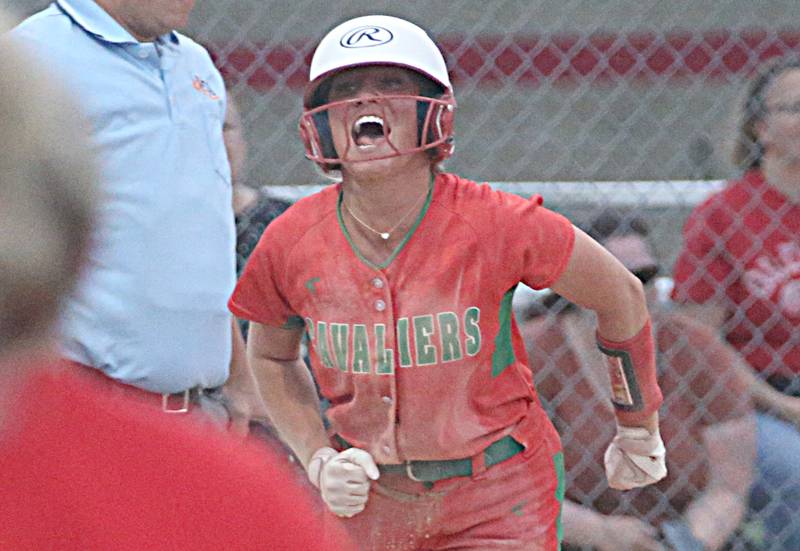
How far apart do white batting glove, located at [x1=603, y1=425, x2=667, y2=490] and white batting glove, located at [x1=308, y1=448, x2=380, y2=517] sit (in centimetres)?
52

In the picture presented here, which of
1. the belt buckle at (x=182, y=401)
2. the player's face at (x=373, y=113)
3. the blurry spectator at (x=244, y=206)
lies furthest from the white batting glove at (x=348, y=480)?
the blurry spectator at (x=244, y=206)

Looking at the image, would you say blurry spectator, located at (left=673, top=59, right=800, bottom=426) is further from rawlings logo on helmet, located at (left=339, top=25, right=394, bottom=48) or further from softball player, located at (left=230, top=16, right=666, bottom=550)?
rawlings logo on helmet, located at (left=339, top=25, right=394, bottom=48)

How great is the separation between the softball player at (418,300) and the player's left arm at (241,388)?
58 centimetres

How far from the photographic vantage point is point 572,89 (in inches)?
203

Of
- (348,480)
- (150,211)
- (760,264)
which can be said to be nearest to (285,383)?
(348,480)

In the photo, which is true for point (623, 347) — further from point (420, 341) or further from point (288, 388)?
point (288, 388)

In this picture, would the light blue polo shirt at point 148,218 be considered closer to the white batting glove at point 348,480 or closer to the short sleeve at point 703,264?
the white batting glove at point 348,480

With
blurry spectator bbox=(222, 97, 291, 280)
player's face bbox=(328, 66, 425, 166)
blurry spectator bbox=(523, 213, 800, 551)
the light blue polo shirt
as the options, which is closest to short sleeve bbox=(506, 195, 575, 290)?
player's face bbox=(328, 66, 425, 166)

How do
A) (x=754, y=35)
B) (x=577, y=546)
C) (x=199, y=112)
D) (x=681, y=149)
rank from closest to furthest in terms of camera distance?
1. (x=199, y=112)
2. (x=577, y=546)
3. (x=754, y=35)
4. (x=681, y=149)

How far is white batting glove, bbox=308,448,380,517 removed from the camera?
2506mm

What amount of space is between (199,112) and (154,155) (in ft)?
0.61

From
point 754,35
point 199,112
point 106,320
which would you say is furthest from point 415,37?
point 754,35

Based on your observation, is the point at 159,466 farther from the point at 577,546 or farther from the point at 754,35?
the point at 754,35

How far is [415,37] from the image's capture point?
2543mm
